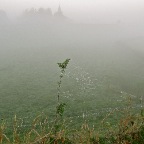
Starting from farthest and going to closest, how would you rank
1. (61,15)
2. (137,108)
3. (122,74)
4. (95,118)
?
1. (61,15)
2. (122,74)
3. (137,108)
4. (95,118)

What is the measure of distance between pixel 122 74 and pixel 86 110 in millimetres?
26863

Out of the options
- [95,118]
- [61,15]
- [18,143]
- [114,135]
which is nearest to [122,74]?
[95,118]

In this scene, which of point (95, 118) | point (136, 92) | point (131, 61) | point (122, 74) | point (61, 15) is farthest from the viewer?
point (61, 15)

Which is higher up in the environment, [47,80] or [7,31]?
[7,31]

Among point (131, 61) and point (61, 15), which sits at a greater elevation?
point (61, 15)

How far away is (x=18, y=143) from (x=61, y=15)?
7433 inches

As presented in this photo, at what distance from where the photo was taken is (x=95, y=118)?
3127 cm

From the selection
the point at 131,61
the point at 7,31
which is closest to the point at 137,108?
the point at 131,61

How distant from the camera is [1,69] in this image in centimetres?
6488

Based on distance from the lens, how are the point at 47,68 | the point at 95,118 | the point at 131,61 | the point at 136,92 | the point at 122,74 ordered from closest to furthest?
the point at 95,118 < the point at 136,92 < the point at 122,74 < the point at 47,68 < the point at 131,61

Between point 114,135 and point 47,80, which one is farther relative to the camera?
point 47,80

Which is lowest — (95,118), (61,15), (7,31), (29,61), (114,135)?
(95,118)

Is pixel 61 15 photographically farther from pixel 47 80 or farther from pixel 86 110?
pixel 86 110

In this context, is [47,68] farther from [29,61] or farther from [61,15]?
[61,15]
